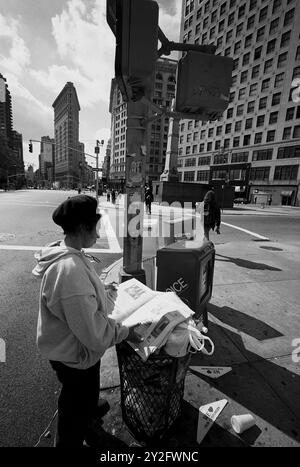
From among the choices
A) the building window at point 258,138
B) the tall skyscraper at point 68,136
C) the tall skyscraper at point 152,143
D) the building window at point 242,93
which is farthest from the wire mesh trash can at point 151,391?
the tall skyscraper at point 68,136

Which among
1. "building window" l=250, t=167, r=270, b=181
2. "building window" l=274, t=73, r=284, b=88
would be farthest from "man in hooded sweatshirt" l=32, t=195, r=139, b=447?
"building window" l=274, t=73, r=284, b=88

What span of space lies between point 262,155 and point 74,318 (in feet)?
173

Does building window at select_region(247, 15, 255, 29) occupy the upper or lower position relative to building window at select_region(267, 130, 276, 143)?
upper

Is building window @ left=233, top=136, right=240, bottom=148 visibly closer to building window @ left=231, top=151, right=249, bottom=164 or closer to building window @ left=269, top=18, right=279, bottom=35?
building window @ left=231, top=151, right=249, bottom=164

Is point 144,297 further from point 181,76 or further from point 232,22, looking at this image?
point 232,22

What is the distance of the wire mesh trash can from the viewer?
170cm

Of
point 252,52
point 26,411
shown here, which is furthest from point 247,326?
point 252,52

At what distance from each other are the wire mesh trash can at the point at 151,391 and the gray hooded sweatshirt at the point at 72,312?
12.0 inches

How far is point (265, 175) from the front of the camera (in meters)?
46.6

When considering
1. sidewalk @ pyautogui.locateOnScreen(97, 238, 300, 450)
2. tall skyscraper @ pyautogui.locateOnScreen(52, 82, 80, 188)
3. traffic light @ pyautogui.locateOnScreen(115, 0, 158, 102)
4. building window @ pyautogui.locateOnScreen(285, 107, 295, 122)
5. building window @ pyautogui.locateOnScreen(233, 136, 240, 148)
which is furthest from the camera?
tall skyscraper @ pyautogui.locateOnScreen(52, 82, 80, 188)

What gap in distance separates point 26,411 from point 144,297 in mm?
1596

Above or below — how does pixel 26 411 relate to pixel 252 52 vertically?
below

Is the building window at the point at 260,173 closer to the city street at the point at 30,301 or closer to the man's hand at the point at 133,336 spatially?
the city street at the point at 30,301

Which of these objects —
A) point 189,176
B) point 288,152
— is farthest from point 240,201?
point 189,176
